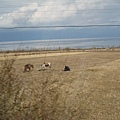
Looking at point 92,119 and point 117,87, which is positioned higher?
point 117,87

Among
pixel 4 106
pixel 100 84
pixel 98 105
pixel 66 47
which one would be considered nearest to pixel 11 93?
pixel 4 106

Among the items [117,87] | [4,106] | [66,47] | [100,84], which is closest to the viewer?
[4,106]

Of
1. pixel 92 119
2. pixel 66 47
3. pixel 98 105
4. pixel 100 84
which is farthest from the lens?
pixel 66 47

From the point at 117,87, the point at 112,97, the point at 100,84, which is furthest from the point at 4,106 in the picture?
the point at 100,84

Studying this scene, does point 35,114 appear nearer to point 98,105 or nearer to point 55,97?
point 55,97

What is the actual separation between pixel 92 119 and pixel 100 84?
27.0 ft

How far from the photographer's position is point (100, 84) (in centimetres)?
1969

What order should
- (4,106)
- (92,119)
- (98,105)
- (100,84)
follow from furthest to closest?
(100,84) < (98,105) < (92,119) < (4,106)

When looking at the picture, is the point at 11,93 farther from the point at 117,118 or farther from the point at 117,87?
the point at 117,87

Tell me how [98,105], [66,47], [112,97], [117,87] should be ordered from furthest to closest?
[66,47] → [117,87] → [112,97] → [98,105]

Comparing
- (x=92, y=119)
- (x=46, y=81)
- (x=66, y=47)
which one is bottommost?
(x=92, y=119)

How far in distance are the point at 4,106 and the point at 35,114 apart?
2.13 ft

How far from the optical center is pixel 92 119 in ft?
37.9

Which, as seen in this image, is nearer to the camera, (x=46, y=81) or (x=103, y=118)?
(x=46, y=81)
